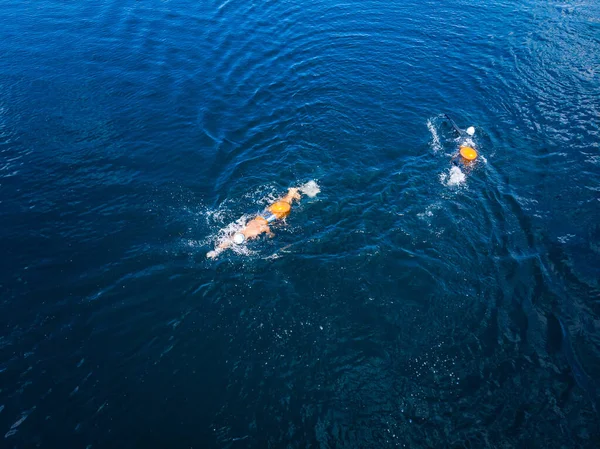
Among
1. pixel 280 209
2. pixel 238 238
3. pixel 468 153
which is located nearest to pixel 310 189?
pixel 280 209

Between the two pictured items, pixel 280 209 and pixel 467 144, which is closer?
pixel 280 209

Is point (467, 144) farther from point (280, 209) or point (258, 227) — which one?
point (258, 227)

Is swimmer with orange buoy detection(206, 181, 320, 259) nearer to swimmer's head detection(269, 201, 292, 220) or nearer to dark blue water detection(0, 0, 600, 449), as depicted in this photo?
swimmer's head detection(269, 201, 292, 220)

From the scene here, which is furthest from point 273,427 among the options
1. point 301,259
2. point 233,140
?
point 233,140

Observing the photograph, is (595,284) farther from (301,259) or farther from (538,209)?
(301,259)

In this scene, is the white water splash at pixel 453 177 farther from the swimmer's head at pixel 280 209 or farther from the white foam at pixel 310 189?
the swimmer's head at pixel 280 209

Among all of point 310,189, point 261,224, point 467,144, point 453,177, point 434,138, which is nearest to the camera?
point 261,224

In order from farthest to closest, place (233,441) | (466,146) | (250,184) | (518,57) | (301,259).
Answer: (518,57)
(466,146)
(250,184)
(301,259)
(233,441)
